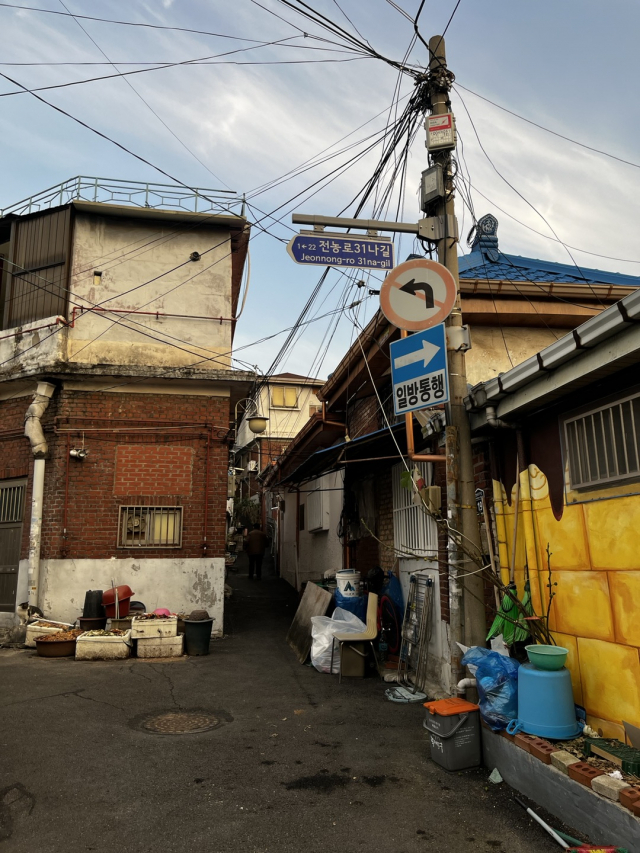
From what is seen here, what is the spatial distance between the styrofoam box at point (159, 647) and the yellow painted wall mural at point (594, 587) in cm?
595

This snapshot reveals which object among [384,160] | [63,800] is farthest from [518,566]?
[384,160]

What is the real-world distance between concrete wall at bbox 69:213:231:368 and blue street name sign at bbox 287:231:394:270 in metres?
6.14

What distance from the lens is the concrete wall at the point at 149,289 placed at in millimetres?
11688

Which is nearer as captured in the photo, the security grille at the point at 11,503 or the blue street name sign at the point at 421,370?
the blue street name sign at the point at 421,370

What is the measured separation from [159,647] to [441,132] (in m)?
7.96

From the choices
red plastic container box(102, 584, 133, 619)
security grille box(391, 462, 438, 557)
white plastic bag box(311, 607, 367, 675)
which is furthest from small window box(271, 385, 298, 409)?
white plastic bag box(311, 607, 367, 675)

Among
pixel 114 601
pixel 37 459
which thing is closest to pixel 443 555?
pixel 114 601

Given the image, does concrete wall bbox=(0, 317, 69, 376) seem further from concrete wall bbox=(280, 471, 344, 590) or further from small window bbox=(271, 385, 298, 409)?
small window bbox=(271, 385, 298, 409)

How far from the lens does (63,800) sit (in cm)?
433

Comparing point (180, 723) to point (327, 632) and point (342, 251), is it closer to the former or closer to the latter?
point (327, 632)

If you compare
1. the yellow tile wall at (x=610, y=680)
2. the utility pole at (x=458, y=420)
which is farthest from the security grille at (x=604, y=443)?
the yellow tile wall at (x=610, y=680)

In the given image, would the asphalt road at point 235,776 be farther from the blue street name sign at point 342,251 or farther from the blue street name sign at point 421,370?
the blue street name sign at point 342,251

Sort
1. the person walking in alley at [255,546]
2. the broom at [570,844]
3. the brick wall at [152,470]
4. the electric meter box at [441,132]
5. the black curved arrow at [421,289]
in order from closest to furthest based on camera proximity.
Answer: the broom at [570,844] < the black curved arrow at [421,289] < the electric meter box at [441,132] < the brick wall at [152,470] < the person walking in alley at [255,546]

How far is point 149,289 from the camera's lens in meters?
12.0
